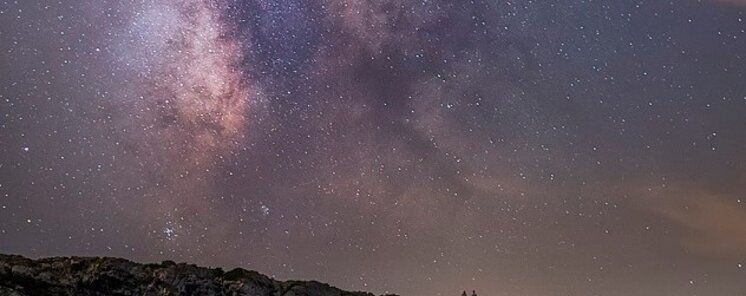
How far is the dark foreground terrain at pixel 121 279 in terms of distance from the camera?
73.1 m

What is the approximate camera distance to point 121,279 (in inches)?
3078

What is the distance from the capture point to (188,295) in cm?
7950

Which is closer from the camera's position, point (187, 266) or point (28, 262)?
point (28, 262)

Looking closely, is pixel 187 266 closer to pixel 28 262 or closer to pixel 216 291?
pixel 216 291

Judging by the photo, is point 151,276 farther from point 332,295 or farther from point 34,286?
point 332,295

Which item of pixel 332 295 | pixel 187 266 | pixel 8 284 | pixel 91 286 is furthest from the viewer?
pixel 332 295

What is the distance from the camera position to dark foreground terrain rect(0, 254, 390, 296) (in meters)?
73.1

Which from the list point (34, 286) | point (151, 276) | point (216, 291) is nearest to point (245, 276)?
point (216, 291)

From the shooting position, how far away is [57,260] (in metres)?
77.9

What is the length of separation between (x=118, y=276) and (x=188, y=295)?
7436mm

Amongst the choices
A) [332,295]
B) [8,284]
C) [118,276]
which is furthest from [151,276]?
[332,295]

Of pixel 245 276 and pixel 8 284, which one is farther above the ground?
pixel 245 276

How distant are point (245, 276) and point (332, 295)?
34.4 ft

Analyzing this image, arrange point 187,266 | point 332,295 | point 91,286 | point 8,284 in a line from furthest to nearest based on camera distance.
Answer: point 332,295 < point 187,266 < point 91,286 < point 8,284
